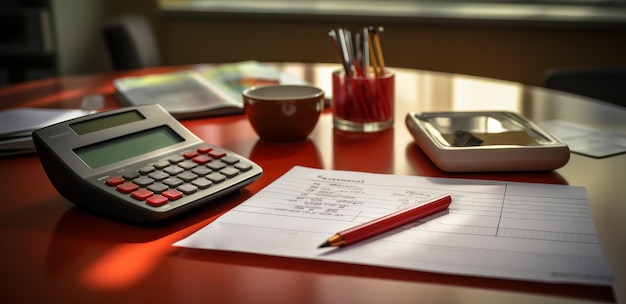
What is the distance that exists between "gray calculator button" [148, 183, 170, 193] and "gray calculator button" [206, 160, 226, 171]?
3.2 inches

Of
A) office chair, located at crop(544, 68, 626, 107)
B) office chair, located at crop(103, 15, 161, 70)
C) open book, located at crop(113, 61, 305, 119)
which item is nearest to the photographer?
open book, located at crop(113, 61, 305, 119)

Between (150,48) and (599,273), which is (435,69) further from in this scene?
(599,273)

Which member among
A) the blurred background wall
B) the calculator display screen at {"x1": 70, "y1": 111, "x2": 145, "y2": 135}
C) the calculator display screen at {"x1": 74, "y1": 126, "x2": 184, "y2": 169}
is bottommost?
the blurred background wall

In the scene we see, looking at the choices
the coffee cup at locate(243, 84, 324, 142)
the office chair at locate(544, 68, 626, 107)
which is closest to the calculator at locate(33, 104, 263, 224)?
the coffee cup at locate(243, 84, 324, 142)

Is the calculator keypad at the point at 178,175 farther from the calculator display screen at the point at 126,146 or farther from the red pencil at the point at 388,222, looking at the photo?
the red pencil at the point at 388,222

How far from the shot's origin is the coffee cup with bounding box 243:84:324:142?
1047 millimetres

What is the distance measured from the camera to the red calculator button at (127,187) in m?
0.75

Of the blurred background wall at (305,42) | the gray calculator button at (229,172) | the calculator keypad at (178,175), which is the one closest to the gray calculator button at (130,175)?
the calculator keypad at (178,175)

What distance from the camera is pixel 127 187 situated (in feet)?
2.49

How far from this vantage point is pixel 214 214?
2.55ft

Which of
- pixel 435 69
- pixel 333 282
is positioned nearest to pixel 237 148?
pixel 333 282

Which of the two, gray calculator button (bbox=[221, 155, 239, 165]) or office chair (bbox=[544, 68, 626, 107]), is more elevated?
gray calculator button (bbox=[221, 155, 239, 165])

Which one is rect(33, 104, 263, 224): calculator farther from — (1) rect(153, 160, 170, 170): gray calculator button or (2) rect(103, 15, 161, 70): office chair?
(2) rect(103, 15, 161, 70): office chair

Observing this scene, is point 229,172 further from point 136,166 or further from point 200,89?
point 200,89
